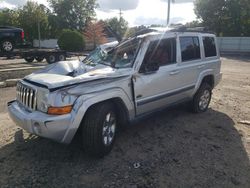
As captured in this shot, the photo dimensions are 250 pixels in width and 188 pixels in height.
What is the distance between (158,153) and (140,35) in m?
2.07

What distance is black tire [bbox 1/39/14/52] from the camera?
14.9m

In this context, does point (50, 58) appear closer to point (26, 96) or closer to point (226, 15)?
point (26, 96)

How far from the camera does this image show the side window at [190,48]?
564cm

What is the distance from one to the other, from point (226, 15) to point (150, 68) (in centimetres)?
4529

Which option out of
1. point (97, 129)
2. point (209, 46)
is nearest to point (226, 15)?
point (209, 46)

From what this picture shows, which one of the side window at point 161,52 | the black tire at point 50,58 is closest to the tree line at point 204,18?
the black tire at point 50,58

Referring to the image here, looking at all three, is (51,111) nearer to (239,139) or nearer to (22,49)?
(239,139)

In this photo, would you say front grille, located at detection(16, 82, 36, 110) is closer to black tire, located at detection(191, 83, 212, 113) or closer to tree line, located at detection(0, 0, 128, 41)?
black tire, located at detection(191, 83, 212, 113)

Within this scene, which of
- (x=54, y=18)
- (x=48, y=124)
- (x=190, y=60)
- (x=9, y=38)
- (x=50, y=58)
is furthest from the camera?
(x=54, y=18)

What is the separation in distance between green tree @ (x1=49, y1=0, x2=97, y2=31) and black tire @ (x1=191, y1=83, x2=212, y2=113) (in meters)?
65.3

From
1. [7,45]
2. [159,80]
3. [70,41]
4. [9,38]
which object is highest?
[9,38]

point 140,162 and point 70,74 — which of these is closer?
point 140,162

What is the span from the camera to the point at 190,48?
589 cm

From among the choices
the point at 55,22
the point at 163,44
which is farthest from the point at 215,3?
the point at 163,44
